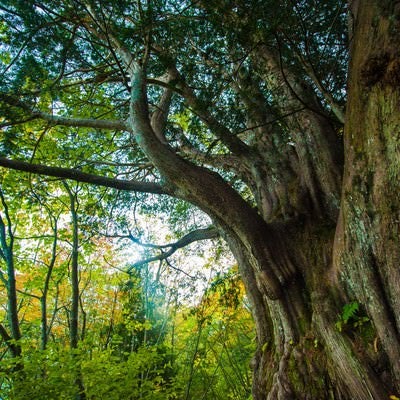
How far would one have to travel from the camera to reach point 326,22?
321cm

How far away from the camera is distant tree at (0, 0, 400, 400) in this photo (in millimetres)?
2062

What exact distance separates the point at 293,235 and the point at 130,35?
2.77 metres

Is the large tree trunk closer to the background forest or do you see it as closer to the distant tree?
the distant tree

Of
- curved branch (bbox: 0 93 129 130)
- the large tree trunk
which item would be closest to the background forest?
curved branch (bbox: 0 93 129 130)

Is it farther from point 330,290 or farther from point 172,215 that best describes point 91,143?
point 330,290

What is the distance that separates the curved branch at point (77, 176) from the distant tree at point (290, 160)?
1 cm

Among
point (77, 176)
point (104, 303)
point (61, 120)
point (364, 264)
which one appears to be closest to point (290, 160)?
point (364, 264)

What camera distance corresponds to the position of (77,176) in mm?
2773

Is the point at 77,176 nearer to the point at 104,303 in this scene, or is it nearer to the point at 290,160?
the point at 290,160

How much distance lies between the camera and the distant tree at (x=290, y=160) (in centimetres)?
206

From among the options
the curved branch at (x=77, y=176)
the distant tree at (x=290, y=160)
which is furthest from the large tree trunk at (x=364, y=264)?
the curved branch at (x=77, y=176)

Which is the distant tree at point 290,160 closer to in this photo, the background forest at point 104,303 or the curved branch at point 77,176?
the curved branch at point 77,176

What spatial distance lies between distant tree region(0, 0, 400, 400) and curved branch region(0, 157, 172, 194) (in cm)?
1

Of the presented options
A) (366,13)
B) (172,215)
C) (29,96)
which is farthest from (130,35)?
(172,215)
